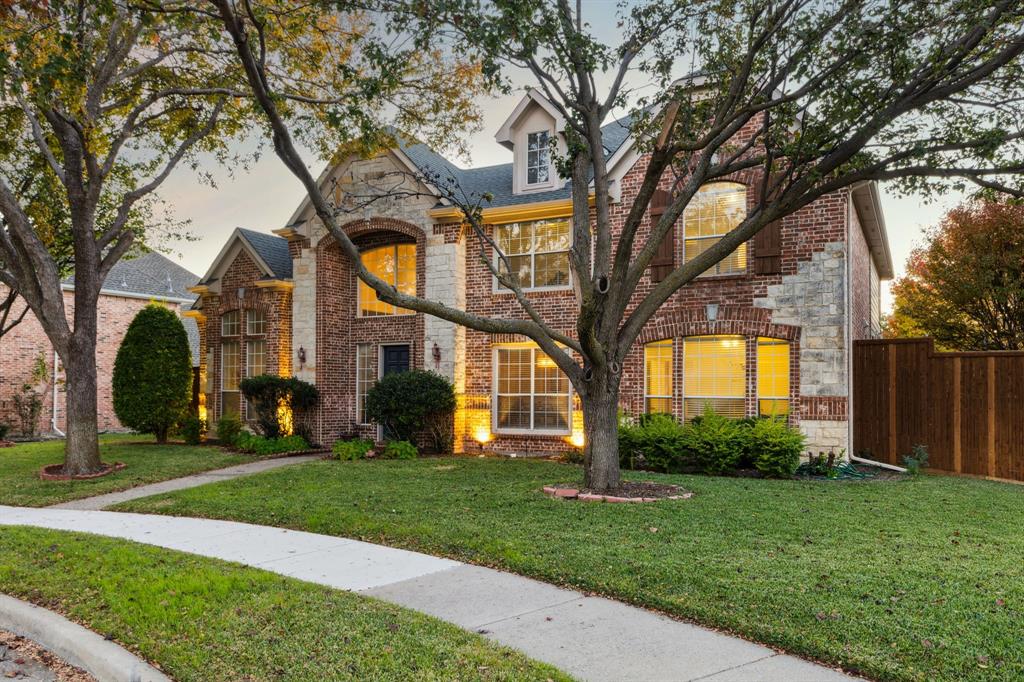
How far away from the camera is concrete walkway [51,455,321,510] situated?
10.1 metres

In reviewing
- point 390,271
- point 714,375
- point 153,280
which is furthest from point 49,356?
point 714,375

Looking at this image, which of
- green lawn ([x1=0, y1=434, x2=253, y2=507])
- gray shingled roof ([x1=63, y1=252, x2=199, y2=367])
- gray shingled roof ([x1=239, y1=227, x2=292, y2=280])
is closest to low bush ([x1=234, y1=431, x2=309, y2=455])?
green lawn ([x1=0, y1=434, x2=253, y2=507])

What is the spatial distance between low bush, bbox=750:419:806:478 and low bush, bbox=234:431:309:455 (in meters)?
9.95

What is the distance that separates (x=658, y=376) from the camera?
47.2 ft

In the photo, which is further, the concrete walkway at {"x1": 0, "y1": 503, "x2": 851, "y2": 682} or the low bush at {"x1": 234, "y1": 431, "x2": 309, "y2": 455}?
the low bush at {"x1": 234, "y1": 431, "x2": 309, "y2": 455}

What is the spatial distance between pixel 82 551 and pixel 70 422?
6735 millimetres

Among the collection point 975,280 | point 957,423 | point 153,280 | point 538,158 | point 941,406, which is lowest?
point 957,423

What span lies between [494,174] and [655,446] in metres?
9.08

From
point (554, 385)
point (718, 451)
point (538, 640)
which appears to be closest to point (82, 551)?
point (538, 640)

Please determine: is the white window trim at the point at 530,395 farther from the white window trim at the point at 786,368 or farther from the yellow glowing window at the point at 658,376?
the white window trim at the point at 786,368

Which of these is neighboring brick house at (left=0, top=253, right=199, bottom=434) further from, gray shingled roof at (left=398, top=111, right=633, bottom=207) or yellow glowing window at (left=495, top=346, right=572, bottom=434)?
yellow glowing window at (left=495, top=346, right=572, bottom=434)

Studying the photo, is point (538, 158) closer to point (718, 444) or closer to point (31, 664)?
point (718, 444)

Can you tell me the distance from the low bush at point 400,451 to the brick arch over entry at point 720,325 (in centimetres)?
519

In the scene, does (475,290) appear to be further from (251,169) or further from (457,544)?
(457,544)
